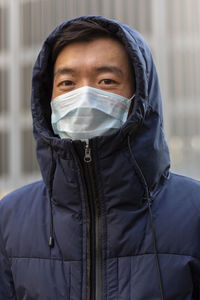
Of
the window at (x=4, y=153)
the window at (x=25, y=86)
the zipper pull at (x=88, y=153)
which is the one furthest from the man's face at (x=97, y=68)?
the window at (x=4, y=153)

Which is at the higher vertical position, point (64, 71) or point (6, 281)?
point (64, 71)

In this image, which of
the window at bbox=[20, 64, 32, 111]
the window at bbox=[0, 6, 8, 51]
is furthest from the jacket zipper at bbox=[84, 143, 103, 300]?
the window at bbox=[0, 6, 8, 51]

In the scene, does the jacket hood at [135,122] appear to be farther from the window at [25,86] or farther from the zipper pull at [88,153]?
the window at [25,86]

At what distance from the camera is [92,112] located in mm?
1966

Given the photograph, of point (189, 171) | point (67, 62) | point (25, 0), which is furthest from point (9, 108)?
point (67, 62)

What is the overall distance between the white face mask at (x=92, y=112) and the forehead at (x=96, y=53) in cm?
14

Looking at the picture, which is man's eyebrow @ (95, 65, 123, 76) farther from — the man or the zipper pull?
the zipper pull

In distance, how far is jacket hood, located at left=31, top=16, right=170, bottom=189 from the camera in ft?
5.90

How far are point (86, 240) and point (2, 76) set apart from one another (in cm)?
1836

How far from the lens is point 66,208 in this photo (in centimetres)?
186

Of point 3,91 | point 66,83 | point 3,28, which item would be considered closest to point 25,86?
point 3,91

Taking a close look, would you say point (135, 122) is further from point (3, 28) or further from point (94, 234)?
point (3, 28)

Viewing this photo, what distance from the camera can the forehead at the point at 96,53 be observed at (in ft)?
6.34

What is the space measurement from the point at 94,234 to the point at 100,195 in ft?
0.54
